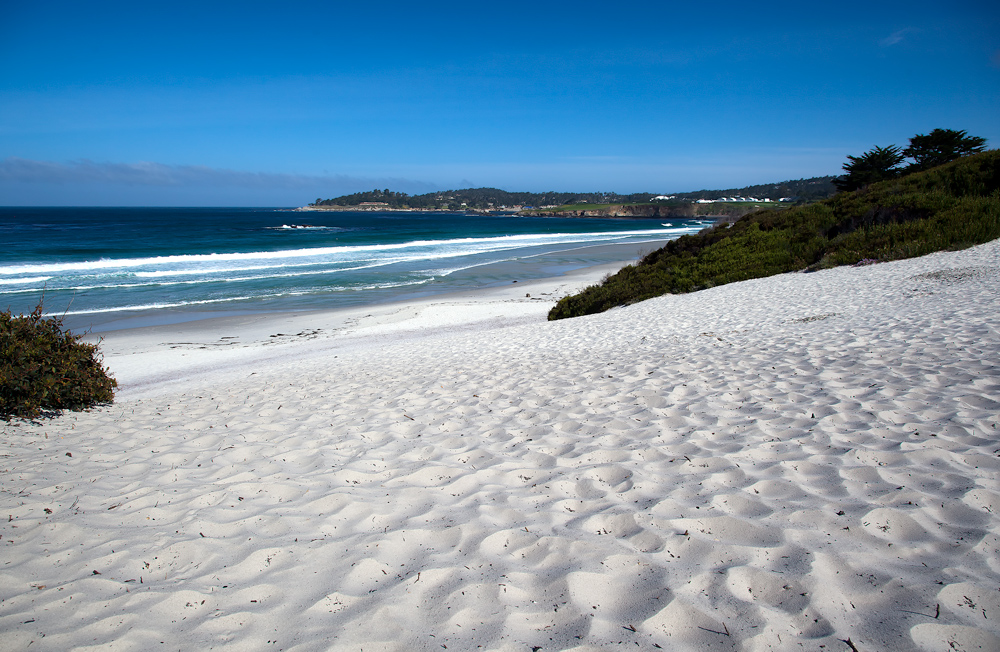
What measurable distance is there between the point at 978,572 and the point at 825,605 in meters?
0.70

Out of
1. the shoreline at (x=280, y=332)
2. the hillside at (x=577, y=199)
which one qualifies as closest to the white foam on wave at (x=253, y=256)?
the shoreline at (x=280, y=332)

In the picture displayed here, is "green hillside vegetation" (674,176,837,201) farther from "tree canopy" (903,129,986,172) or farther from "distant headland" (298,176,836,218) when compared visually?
"tree canopy" (903,129,986,172)

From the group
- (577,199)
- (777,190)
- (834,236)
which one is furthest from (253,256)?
Answer: (577,199)

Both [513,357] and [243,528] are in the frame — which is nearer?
[243,528]

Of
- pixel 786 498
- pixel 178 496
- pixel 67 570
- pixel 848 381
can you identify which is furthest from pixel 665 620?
pixel 848 381

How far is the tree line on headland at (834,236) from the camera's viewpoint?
1355 centimetres

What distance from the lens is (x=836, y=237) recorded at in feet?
50.2

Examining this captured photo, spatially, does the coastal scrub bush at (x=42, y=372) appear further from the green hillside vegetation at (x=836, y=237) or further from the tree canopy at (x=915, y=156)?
the tree canopy at (x=915, y=156)

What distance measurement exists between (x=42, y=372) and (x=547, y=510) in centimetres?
627

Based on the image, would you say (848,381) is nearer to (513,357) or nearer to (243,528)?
(513,357)

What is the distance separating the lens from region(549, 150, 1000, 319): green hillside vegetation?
1355 cm

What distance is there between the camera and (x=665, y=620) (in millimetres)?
2088

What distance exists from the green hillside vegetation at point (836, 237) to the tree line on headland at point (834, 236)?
3cm

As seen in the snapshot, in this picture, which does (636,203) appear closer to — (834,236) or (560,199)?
(560,199)
